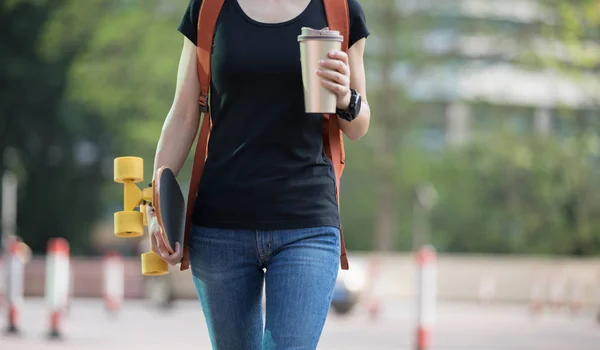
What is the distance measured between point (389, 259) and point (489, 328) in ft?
48.0

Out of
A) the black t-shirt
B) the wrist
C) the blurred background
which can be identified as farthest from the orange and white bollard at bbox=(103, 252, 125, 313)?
the wrist

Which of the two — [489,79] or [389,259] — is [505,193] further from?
[489,79]

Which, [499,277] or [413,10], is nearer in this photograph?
[499,277]

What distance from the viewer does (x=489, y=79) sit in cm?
5969

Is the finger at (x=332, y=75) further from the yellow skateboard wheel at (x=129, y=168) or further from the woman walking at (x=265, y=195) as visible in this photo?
the yellow skateboard wheel at (x=129, y=168)

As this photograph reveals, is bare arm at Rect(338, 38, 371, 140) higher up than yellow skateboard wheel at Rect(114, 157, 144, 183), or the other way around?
bare arm at Rect(338, 38, 371, 140)

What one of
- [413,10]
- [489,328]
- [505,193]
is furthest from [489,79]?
[489,328]

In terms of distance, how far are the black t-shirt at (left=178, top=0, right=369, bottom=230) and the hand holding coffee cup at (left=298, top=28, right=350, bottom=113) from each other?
0.72 ft

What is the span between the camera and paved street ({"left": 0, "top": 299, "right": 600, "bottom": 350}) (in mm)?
13672

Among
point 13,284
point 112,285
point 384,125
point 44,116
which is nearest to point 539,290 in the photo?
point 384,125

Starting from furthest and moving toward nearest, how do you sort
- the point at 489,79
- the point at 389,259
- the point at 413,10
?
the point at 489,79, the point at 413,10, the point at 389,259

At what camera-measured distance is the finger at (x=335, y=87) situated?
136 inches

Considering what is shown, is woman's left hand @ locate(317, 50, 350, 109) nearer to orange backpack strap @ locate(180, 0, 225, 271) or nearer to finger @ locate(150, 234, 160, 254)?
orange backpack strap @ locate(180, 0, 225, 271)

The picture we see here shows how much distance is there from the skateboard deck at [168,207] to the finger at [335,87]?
0.60 m
